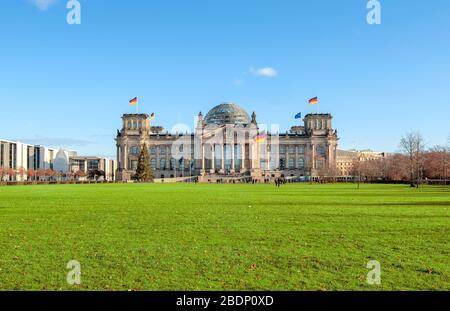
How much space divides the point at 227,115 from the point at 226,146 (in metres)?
11.4

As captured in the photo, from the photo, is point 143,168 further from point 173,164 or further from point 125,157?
point 173,164

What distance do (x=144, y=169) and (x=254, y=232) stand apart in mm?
99597

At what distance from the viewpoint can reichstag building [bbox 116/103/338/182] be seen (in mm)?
161875

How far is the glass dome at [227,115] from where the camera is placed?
16838 cm

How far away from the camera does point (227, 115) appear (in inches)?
6644

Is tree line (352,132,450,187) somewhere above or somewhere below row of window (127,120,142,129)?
below

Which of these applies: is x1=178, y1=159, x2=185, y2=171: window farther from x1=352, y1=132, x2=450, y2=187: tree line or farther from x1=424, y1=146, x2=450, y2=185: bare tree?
x1=424, y1=146, x2=450, y2=185: bare tree

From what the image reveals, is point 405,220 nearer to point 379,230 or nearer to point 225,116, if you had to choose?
point 379,230

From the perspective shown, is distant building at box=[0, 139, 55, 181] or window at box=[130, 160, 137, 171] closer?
window at box=[130, 160, 137, 171]

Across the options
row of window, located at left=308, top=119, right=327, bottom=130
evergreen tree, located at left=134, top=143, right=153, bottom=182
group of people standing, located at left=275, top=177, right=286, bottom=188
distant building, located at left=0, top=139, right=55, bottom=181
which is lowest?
group of people standing, located at left=275, top=177, right=286, bottom=188

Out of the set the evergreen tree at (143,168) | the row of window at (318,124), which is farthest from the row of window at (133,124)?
the row of window at (318,124)

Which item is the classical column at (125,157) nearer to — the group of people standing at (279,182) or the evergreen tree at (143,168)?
the evergreen tree at (143,168)

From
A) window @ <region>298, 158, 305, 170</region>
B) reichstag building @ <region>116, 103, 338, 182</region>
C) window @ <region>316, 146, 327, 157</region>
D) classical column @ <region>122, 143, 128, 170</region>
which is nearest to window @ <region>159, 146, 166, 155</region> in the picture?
reichstag building @ <region>116, 103, 338, 182</region>
